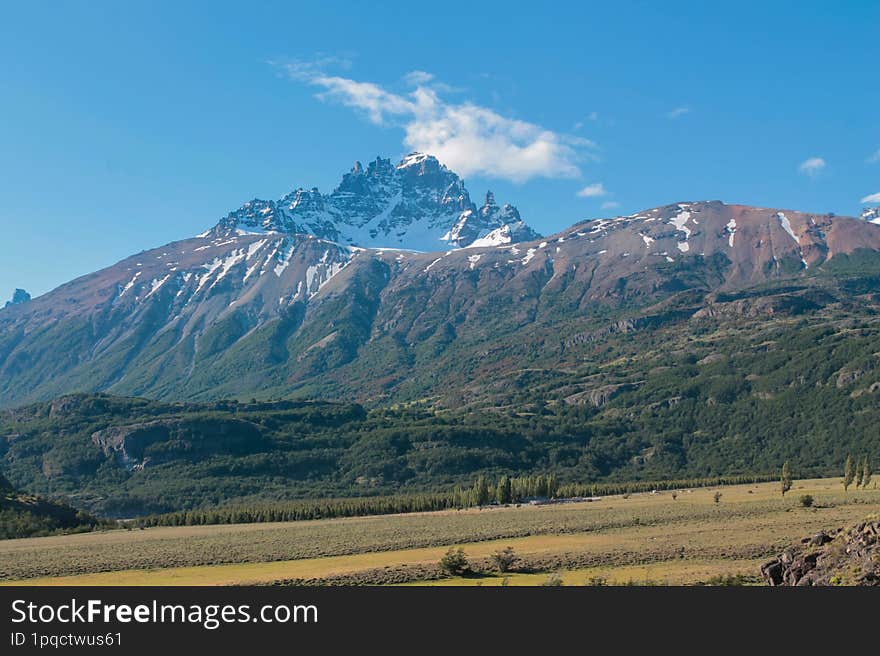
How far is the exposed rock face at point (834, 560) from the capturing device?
39.1 m

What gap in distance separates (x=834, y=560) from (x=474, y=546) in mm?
42893

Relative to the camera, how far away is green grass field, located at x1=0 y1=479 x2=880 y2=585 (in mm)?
59406

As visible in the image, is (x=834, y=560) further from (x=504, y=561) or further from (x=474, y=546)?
(x=474, y=546)

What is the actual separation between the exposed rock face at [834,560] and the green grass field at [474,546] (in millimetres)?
5942

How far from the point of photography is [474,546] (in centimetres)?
8012

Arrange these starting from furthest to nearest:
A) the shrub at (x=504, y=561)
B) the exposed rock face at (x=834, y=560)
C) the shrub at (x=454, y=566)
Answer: the shrub at (x=504, y=561), the shrub at (x=454, y=566), the exposed rock face at (x=834, y=560)

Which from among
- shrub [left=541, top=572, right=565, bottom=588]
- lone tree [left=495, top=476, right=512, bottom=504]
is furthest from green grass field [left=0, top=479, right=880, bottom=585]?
lone tree [left=495, top=476, right=512, bottom=504]

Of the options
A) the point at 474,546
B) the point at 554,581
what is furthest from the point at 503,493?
the point at 554,581

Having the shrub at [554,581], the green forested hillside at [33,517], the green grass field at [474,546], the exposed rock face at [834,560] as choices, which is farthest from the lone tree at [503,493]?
the exposed rock face at [834,560]

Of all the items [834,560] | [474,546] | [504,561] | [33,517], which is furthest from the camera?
[33,517]

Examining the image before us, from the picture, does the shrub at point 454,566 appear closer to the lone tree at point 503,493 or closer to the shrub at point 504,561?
the shrub at point 504,561
